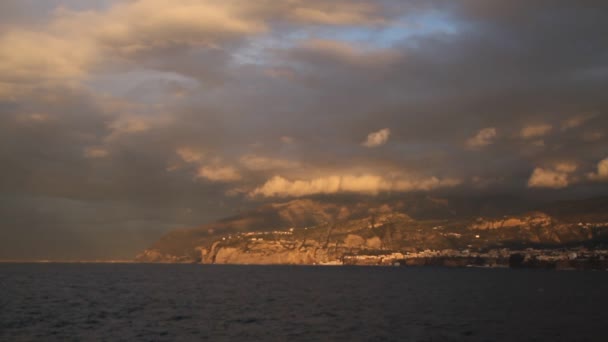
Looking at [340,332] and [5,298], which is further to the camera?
[5,298]

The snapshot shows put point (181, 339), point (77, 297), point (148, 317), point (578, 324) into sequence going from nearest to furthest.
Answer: point (181, 339) < point (578, 324) < point (148, 317) < point (77, 297)

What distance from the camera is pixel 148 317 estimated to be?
100 m

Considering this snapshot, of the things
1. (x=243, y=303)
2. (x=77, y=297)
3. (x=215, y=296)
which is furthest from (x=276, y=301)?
(x=77, y=297)

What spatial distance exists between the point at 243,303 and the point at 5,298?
60237 mm

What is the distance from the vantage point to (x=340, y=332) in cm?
8344

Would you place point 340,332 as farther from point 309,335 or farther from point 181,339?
point 181,339

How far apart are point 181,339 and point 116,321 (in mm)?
23309

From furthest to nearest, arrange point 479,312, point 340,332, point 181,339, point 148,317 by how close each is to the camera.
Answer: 1. point 479,312
2. point 148,317
3. point 340,332
4. point 181,339

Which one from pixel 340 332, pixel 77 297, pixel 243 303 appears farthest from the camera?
pixel 77 297

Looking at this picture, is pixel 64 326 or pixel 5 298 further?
pixel 5 298

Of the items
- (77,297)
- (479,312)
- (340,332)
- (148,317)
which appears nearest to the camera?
(340,332)

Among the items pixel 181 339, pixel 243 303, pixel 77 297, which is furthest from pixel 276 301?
pixel 181 339

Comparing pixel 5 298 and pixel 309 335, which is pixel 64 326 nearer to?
pixel 309 335

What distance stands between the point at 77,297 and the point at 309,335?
290ft
